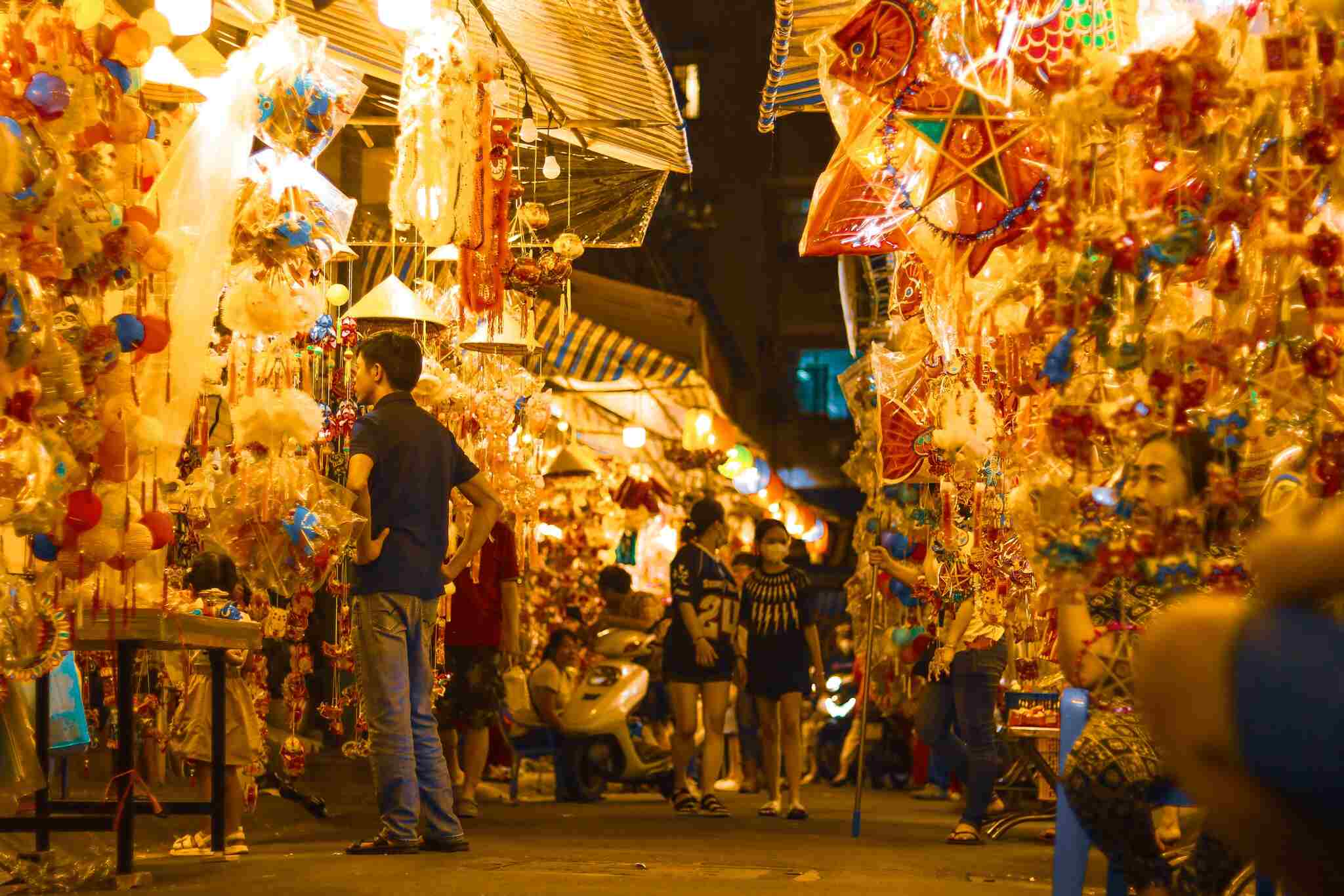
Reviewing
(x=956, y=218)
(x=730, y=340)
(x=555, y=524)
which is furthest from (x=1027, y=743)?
(x=730, y=340)

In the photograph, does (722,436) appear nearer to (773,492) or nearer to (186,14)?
(773,492)

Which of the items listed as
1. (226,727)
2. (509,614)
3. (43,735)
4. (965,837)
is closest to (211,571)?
(226,727)

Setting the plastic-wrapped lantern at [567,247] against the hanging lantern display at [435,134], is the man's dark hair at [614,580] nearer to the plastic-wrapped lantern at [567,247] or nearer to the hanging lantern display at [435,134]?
the plastic-wrapped lantern at [567,247]

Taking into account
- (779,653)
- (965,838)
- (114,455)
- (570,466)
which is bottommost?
(965,838)

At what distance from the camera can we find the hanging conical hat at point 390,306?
29.9ft

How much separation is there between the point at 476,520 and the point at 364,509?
551 mm

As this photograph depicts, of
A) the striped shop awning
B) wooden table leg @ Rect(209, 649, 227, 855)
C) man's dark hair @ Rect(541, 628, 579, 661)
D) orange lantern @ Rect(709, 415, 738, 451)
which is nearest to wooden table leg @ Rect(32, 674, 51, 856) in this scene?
wooden table leg @ Rect(209, 649, 227, 855)

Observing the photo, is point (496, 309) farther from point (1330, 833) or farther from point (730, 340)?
point (730, 340)

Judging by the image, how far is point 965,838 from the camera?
347 inches

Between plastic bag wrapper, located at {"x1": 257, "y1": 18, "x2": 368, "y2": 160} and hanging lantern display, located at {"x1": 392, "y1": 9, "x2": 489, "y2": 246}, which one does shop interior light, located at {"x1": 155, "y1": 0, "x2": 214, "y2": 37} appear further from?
hanging lantern display, located at {"x1": 392, "y1": 9, "x2": 489, "y2": 246}

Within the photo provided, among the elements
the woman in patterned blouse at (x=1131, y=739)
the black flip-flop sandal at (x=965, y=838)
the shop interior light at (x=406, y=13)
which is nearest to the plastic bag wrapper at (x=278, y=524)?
the shop interior light at (x=406, y=13)

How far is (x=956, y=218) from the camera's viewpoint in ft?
20.2

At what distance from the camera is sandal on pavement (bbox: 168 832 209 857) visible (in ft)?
23.4

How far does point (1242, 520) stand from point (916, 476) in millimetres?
5391
